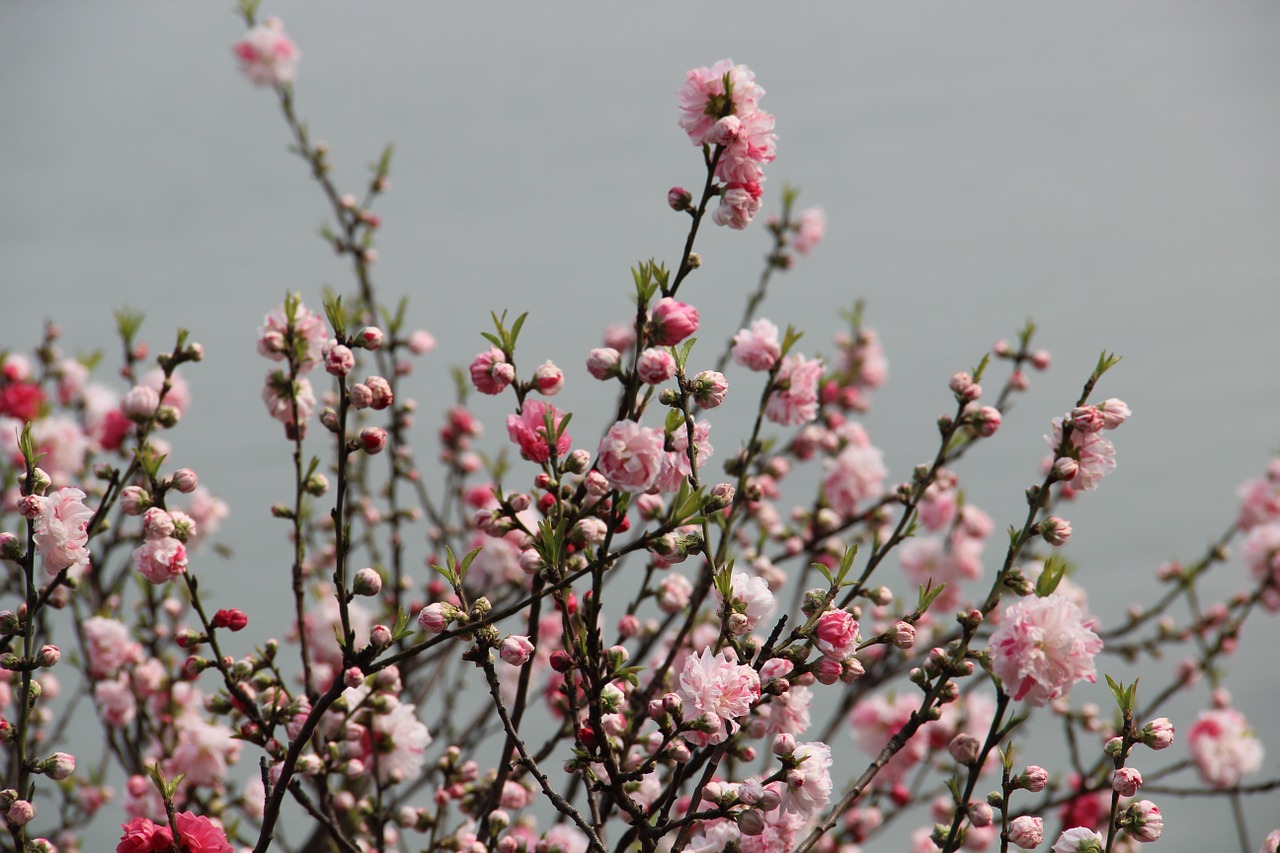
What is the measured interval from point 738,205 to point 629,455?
38cm

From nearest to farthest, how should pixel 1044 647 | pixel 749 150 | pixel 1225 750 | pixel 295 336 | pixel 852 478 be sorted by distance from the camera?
pixel 1044 647
pixel 749 150
pixel 295 336
pixel 852 478
pixel 1225 750

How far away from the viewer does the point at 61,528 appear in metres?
1.26

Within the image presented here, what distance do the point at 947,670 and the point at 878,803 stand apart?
147 cm

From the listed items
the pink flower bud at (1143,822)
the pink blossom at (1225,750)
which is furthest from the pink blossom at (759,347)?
the pink blossom at (1225,750)

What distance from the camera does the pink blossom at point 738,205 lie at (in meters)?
1.34

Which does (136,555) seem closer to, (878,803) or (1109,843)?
(1109,843)

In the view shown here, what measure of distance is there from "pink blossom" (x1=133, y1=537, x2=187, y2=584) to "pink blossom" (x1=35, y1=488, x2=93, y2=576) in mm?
77

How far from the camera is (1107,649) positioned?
275cm

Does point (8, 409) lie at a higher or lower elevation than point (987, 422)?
higher

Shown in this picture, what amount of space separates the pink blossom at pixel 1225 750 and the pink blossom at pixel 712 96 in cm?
246

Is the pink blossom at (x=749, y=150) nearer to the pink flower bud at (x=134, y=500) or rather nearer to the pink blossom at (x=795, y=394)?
the pink blossom at (x=795, y=394)

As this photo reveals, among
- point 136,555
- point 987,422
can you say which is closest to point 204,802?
point 136,555

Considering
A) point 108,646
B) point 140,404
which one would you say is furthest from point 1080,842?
point 108,646

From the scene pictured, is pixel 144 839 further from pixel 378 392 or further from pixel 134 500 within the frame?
pixel 378 392
